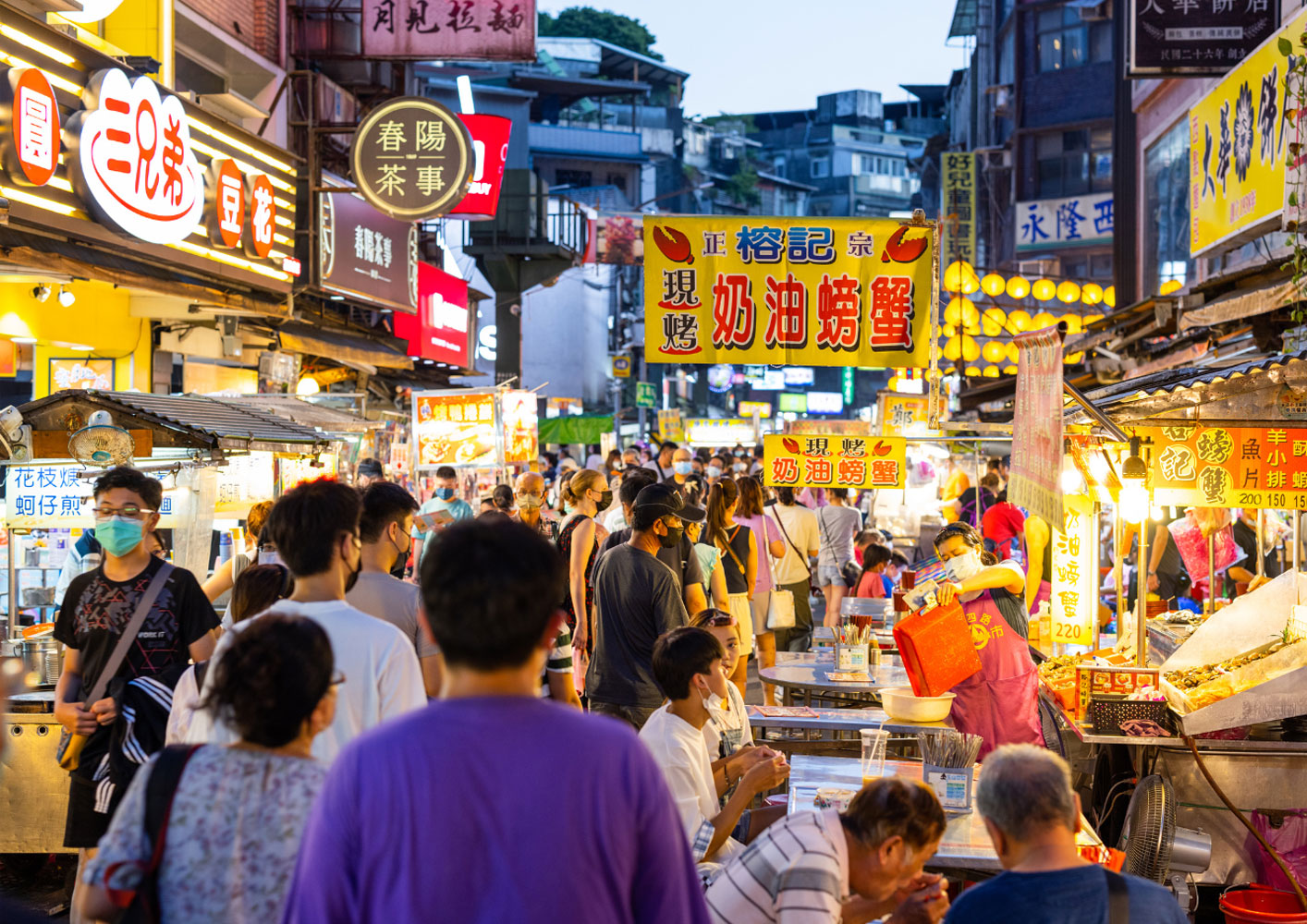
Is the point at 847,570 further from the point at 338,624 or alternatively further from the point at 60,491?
the point at 338,624

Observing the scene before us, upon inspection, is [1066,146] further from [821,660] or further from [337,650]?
[337,650]

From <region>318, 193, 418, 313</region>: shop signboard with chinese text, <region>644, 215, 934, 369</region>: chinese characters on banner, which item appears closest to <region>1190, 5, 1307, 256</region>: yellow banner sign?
<region>644, 215, 934, 369</region>: chinese characters on banner

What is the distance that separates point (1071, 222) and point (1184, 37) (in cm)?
1743

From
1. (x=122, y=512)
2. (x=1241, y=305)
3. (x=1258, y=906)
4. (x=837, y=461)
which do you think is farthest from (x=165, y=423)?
(x=1241, y=305)

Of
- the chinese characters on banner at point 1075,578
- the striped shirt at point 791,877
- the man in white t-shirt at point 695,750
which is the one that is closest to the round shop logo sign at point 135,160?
the man in white t-shirt at point 695,750

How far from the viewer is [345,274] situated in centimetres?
1622

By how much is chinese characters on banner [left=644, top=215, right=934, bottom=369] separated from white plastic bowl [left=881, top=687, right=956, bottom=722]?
14.4ft

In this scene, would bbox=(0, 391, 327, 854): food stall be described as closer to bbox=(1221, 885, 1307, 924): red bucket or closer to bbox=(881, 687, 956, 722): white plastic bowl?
bbox=(881, 687, 956, 722): white plastic bowl

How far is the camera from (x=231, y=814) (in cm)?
266

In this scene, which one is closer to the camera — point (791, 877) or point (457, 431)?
Answer: point (791, 877)

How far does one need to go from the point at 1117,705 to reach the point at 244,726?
5.15 m

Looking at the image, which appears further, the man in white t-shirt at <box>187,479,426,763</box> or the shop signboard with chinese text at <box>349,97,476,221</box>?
the shop signboard with chinese text at <box>349,97,476,221</box>

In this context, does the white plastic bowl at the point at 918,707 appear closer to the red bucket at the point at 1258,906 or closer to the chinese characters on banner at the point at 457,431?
the red bucket at the point at 1258,906

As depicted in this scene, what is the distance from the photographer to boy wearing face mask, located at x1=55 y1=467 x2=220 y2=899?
16.6ft
